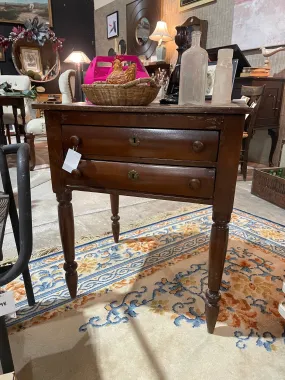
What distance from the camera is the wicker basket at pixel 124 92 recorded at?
2.74ft

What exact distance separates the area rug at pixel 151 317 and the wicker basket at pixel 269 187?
65 cm

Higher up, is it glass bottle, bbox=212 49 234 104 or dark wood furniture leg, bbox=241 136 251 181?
glass bottle, bbox=212 49 234 104

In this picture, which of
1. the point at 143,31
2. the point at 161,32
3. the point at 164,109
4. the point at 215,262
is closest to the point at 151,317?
the point at 215,262

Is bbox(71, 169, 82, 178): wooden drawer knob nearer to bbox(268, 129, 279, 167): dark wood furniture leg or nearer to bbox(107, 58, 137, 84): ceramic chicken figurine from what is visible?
bbox(107, 58, 137, 84): ceramic chicken figurine

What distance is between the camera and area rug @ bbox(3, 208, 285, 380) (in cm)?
91

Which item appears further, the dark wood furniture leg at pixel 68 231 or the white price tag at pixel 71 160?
the dark wood furniture leg at pixel 68 231

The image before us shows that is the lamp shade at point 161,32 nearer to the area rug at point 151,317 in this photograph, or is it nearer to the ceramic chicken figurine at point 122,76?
the area rug at point 151,317

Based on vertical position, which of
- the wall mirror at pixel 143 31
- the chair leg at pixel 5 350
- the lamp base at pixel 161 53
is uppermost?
Result: the wall mirror at pixel 143 31

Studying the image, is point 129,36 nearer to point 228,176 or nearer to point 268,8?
point 268,8

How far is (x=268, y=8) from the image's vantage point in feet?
9.33

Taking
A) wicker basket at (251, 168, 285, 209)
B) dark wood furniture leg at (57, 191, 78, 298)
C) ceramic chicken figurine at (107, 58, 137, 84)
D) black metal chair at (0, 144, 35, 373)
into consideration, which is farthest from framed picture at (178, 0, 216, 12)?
black metal chair at (0, 144, 35, 373)

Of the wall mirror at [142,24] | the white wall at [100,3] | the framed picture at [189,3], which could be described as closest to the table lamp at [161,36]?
the framed picture at [189,3]

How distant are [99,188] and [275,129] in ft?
9.06

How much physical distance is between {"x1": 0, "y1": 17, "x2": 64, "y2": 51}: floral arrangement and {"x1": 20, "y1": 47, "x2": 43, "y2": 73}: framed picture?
0.65 feet
